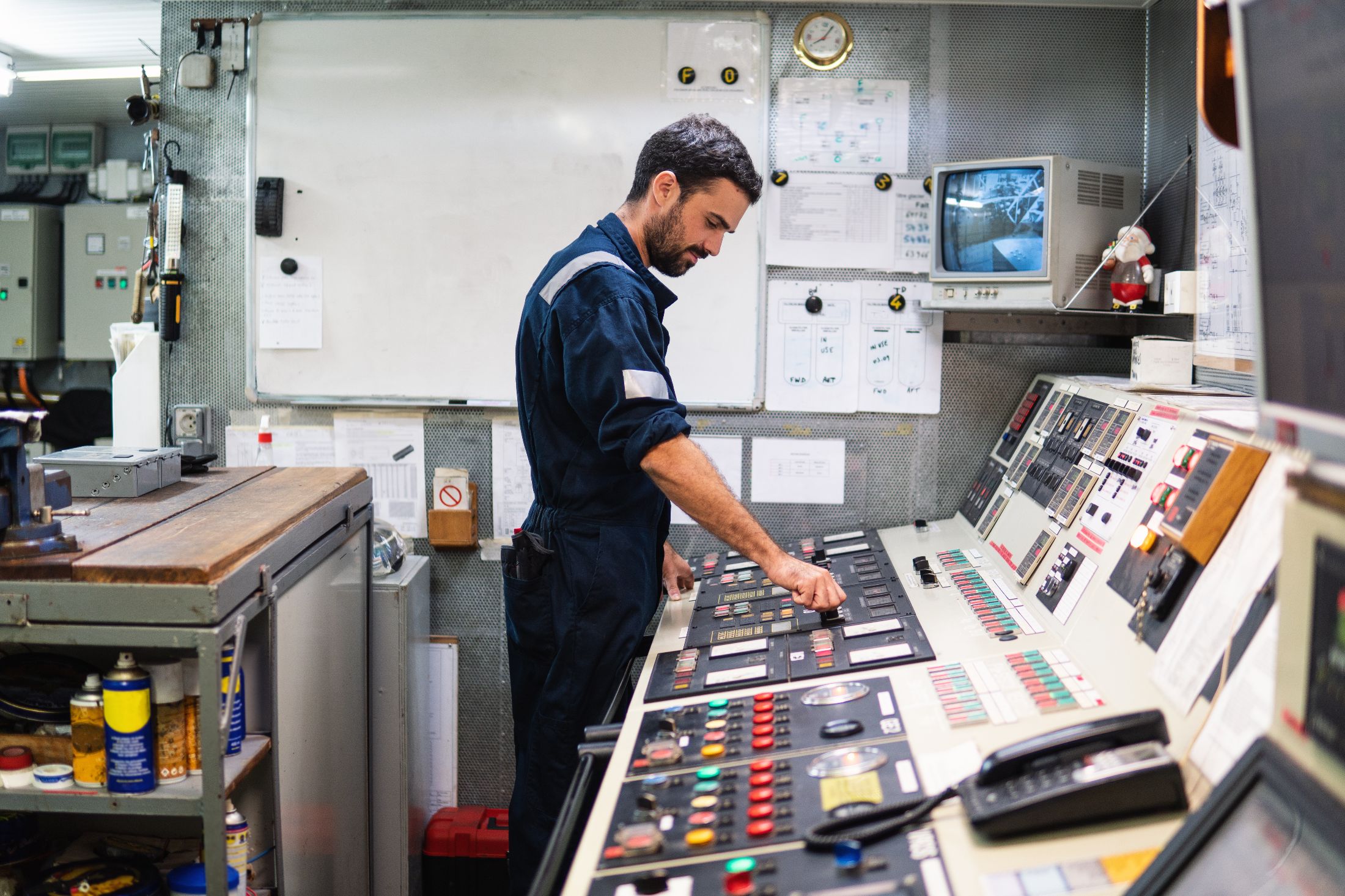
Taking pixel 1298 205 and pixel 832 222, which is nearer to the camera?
pixel 1298 205

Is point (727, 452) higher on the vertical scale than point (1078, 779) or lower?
higher

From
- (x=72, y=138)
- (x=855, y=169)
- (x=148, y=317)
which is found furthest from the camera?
(x=72, y=138)

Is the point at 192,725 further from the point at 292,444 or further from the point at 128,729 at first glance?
the point at 292,444

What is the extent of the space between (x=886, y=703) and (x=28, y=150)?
701cm

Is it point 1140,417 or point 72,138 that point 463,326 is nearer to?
point 1140,417

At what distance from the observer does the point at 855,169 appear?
9.17 ft

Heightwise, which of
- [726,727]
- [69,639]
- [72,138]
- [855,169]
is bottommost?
[726,727]

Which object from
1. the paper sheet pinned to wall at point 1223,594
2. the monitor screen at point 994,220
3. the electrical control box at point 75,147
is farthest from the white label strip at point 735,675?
the electrical control box at point 75,147

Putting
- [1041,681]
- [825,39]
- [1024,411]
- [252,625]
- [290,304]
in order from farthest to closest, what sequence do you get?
[290,304], [825,39], [1024,411], [252,625], [1041,681]

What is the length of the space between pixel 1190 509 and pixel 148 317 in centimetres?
468

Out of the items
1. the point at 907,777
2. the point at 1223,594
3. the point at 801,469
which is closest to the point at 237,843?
the point at 907,777

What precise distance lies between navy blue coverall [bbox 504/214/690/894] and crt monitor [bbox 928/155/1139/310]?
3.04 feet

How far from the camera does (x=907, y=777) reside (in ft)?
3.95

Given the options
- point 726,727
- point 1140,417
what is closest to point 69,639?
point 726,727
